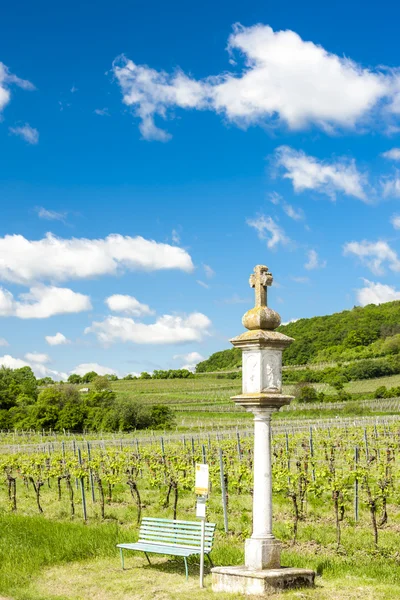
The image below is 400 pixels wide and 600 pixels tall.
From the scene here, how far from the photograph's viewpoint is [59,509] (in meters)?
17.1

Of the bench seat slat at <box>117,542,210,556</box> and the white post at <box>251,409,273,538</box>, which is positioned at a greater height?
the white post at <box>251,409,273,538</box>

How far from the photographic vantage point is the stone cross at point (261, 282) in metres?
9.47

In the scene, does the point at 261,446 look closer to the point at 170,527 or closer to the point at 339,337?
the point at 170,527

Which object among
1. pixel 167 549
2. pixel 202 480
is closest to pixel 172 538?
pixel 167 549

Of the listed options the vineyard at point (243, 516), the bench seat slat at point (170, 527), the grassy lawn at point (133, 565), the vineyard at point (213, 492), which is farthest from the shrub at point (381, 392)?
the bench seat slat at point (170, 527)

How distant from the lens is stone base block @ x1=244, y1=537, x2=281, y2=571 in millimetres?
8688

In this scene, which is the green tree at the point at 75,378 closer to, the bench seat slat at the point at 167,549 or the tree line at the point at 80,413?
the tree line at the point at 80,413

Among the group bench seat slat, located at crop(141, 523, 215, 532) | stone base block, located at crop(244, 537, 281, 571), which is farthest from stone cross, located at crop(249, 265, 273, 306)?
bench seat slat, located at crop(141, 523, 215, 532)

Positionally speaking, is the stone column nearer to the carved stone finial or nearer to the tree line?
the carved stone finial

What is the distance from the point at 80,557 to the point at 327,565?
3.84 meters

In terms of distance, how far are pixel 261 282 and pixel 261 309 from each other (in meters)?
0.43

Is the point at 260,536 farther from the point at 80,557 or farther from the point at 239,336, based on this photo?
the point at 80,557

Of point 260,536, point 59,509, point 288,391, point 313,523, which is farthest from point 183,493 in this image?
point 288,391

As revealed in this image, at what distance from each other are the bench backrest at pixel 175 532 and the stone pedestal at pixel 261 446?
55.7 inches
